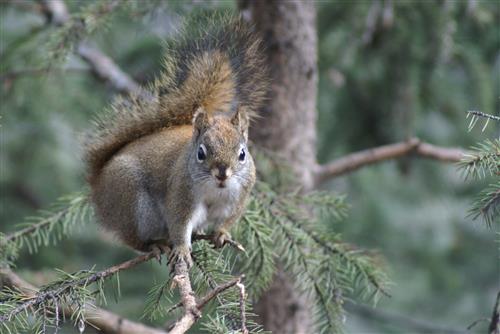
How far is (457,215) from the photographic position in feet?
16.3

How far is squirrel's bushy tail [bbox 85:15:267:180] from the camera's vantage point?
229 centimetres

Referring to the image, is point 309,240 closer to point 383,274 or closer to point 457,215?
point 383,274

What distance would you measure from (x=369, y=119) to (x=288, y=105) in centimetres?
96

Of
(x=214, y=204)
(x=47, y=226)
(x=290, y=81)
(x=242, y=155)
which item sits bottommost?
(x=47, y=226)

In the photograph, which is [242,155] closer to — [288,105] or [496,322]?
[288,105]

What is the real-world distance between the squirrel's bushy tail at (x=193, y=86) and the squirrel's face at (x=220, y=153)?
12cm

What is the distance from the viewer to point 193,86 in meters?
2.41

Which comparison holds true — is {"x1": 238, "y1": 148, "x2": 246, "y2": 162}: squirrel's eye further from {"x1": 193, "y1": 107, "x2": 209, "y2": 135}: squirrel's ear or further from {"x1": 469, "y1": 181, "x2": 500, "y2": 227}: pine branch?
{"x1": 469, "y1": 181, "x2": 500, "y2": 227}: pine branch

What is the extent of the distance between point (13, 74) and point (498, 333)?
7.48ft

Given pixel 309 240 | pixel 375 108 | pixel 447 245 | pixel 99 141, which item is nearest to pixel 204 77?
pixel 99 141

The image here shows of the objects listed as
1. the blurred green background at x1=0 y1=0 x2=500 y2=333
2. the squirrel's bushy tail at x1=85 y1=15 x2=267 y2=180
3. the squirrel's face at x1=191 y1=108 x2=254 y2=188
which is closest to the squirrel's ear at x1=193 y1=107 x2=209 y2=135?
the squirrel's face at x1=191 y1=108 x2=254 y2=188

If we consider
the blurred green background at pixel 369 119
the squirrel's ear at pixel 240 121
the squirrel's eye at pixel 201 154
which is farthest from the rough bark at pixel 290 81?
the squirrel's eye at pixel 201 154

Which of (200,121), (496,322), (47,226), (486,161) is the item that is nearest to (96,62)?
(47,226)

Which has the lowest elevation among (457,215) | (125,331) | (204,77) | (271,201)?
(125,331)
